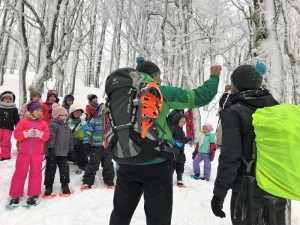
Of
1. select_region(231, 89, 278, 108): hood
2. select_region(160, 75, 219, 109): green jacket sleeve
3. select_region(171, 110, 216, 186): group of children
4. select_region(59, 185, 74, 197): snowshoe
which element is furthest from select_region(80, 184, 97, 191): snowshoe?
Result: select_region(231, 89, 278, 108): hood

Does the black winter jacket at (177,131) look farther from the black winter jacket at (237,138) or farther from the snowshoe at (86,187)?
the black winter jacket at (237,138)

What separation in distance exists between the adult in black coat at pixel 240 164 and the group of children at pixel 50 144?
11.1 ft

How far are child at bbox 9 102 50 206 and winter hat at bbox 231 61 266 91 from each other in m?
3.63

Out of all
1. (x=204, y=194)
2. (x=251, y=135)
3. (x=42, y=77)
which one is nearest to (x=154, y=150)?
(x=251, y=135)

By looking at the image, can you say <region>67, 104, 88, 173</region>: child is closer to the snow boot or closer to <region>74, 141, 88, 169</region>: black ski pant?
<region>74, 141, 88, 169</region>: black ski pant

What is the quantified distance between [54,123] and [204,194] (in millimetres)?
3200

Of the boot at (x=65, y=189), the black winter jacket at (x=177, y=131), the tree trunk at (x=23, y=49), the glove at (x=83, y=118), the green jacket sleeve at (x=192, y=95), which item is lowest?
the boot at (x=65, y=189)

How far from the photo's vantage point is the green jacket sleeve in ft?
8.05

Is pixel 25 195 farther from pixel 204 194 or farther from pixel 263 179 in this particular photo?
pixel 263 179

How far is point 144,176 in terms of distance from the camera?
2430 millimetres

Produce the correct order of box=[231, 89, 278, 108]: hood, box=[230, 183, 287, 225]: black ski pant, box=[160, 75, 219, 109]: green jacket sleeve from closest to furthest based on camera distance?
box=[230, 183, 287, 225]: black ski pant < box=[231, 89, 278, 108]: hood < box=[160, 75, 219, 109]: green jacket sleeve

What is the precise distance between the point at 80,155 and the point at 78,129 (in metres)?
0.57

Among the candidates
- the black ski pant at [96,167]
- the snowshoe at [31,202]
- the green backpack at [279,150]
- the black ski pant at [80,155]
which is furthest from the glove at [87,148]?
the green backpack at [279,150]

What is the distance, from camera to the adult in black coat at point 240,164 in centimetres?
220
